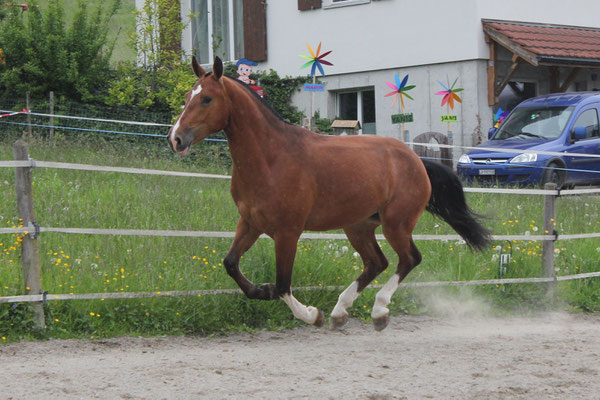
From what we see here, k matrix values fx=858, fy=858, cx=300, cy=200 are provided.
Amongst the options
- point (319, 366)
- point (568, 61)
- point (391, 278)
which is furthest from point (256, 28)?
point (319, 366)

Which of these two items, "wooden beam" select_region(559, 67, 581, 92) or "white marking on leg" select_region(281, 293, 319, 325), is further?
"wooden beam" select_region(559, 67, 581, 92)

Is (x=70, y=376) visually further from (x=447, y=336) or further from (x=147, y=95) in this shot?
(x=147, y=95)

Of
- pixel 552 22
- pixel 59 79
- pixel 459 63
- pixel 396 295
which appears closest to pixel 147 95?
pixel 59 79

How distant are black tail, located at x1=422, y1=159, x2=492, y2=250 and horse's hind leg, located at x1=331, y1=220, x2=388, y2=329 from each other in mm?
720

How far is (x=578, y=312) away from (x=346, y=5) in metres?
12.0

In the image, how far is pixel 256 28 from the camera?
19.9m

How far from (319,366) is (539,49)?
12174mm

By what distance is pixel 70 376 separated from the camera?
4.94 meters

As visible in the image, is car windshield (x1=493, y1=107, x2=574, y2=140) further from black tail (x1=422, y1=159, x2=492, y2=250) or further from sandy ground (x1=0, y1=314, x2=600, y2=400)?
sandy ground (x1=0, y1=314, x2=600, y2=400)

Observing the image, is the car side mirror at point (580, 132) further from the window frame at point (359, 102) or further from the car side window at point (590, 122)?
the window frame at point (359, 102)

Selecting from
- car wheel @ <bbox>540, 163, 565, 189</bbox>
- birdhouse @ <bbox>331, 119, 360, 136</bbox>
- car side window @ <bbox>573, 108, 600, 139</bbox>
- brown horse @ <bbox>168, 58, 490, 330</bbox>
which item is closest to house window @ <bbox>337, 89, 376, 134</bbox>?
birdhouse @ <bbox>331, 119, 360, 136</bbox>

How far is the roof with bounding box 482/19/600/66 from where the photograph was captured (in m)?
16.0

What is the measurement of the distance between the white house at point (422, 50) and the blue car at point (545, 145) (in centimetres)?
139

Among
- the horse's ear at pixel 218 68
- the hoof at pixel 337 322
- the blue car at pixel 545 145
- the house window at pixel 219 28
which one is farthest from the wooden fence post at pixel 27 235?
the house window at pixel 219 28
